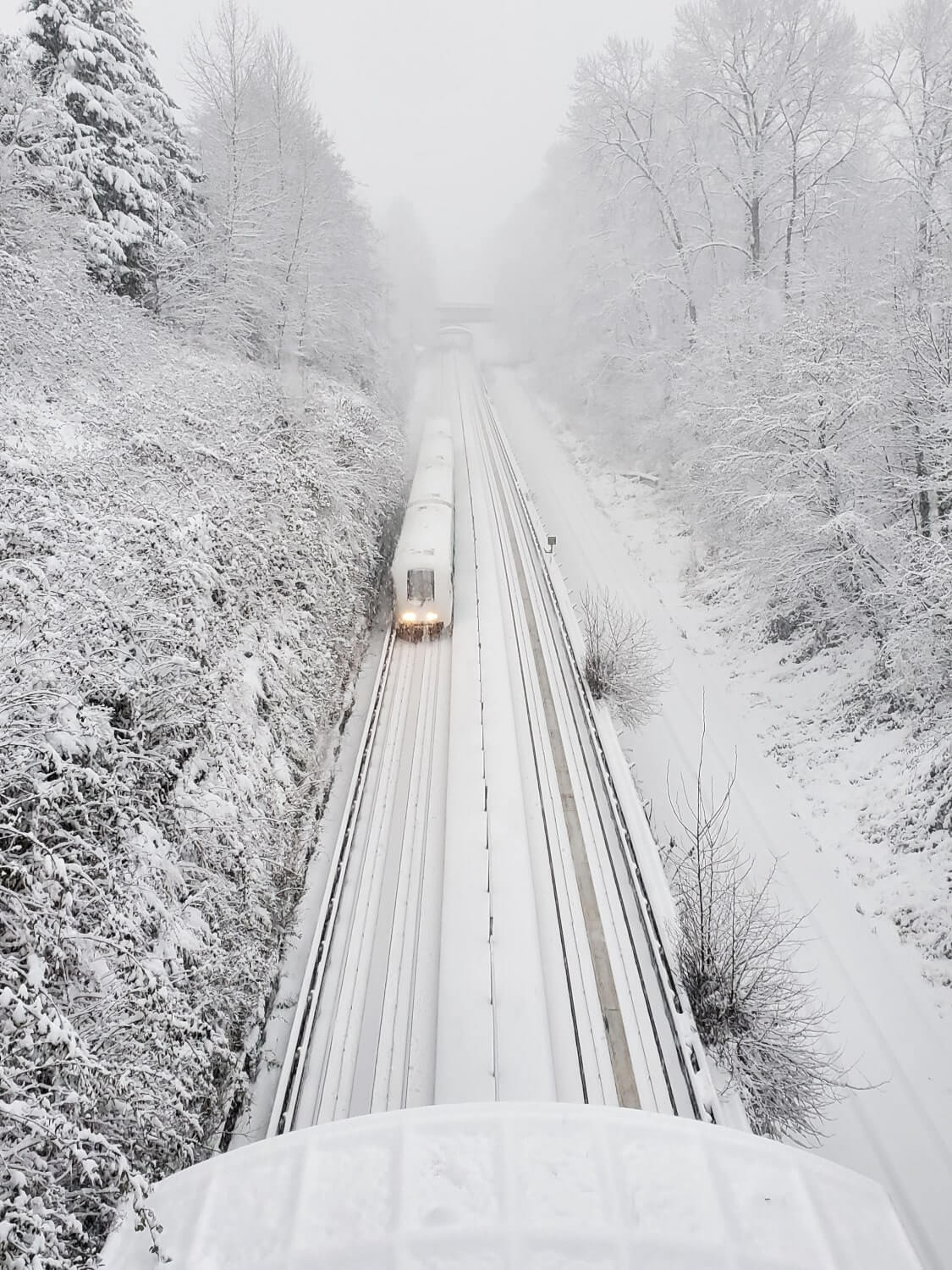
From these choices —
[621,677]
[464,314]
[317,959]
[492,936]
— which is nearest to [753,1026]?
[492,936]

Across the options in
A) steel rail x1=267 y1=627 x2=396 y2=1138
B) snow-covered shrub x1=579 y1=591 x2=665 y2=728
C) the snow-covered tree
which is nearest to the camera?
steel rail x1=267 y1=627 x2=396 y2=1138

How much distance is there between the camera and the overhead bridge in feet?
304

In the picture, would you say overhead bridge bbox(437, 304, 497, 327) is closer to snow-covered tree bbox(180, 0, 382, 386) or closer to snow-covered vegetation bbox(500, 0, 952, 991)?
snow-covered tree bbox(180, 0, 382, 386)

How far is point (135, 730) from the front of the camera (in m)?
7.90

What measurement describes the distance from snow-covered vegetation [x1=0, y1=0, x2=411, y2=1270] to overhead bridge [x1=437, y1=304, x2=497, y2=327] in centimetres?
7244

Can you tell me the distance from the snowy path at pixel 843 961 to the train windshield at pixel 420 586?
6.63m

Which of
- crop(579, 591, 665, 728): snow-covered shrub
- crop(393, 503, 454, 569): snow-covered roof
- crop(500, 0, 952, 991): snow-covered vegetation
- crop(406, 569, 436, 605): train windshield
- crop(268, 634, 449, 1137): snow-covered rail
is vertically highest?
crop(500, 0, 952, 991): snow-covered vegetation

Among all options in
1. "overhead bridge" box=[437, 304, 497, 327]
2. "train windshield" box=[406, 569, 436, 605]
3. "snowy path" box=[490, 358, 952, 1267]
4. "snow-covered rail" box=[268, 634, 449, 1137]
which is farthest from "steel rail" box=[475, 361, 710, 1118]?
"overhead bridge" box=[437, 304, 497, 327]

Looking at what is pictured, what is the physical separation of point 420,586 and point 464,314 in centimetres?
8956

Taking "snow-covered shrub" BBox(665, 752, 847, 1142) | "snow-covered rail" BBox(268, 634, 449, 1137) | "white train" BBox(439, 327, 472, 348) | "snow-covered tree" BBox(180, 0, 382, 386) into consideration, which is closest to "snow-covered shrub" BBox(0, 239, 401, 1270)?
"snow-covered rail" BBox(268, 634, 449, 1137)

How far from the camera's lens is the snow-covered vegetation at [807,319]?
12047 mm

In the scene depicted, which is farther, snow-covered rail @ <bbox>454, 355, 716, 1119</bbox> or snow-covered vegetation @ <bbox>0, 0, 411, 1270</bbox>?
snow-covered rail @ <bbox>454, 355, 716, 1119</bbox>

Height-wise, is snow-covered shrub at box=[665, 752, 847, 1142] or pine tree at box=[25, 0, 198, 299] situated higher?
pine tree at box=[25, 0, 198, 299]

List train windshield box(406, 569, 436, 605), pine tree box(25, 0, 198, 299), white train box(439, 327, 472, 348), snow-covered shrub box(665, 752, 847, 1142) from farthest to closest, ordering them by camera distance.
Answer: white train box(439, 327, 472, 348) → train windshield box(406, 569, 436, 605) → pine tree box(25, 0, 198, 299) → snow-covered shrub box(665, 752, 847, 1142)
